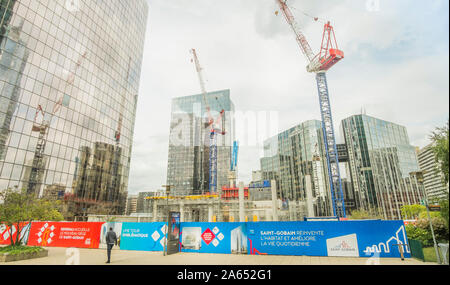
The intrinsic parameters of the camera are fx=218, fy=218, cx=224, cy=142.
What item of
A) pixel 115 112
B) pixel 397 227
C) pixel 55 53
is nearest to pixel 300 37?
pixel 115 112

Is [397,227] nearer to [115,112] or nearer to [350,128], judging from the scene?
[115,112]

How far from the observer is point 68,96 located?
139ft

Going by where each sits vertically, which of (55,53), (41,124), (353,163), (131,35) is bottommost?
(41,124)

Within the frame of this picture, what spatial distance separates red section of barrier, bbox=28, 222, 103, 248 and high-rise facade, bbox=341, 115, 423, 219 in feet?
354

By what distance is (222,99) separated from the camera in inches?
5010

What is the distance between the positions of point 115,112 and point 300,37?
2233 inches

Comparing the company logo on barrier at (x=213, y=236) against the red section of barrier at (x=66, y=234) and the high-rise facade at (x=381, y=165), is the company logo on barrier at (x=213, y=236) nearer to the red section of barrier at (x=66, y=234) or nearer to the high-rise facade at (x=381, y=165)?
the red section of barrier at (x=66, y=234)

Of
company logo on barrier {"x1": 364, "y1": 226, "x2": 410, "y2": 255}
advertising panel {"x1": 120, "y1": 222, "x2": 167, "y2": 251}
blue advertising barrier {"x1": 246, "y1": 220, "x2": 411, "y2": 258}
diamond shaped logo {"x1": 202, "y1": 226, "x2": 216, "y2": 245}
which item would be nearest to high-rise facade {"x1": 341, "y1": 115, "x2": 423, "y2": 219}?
company logo on barrier {"x1": 364, "y1": 226, "x2": 410, "y2": 255}

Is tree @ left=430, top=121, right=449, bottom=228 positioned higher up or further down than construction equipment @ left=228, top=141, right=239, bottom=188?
further down

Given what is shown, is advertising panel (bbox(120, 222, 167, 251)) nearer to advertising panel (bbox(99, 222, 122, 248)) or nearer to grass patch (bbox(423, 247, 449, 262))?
advertising panel (bbox(99, 222, 122, 248))

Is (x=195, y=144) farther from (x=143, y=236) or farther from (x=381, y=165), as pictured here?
(x=143, y=236)

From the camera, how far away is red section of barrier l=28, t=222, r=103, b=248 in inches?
699

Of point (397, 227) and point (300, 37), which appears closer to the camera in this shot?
point (397, 227)

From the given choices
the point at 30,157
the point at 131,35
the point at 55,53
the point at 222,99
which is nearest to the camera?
the point at 30,157
